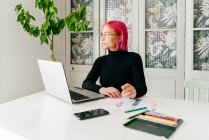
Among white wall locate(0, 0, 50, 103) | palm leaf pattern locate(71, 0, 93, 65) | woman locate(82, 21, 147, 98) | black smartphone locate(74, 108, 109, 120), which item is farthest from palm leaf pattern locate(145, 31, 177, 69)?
black smartphone locate(74, 108, 109, 120)

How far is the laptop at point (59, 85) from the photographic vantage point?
123 cm

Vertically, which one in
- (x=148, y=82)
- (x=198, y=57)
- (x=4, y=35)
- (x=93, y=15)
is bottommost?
(x=148, y=82)

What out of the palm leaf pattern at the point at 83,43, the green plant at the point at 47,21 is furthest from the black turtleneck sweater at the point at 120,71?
the palm leaf pattern at the point at 83,43

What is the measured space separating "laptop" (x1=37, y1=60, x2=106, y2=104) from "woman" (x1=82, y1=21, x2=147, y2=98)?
0.13m

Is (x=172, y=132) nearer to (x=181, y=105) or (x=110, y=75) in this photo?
(x=181, y=105)

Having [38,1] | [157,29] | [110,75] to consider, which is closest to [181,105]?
[110,75]

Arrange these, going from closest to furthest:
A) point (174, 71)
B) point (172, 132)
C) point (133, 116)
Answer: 1. point (172, 132)
2. point (133, 116)
3. point (174, 71)

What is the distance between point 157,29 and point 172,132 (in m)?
A: 2.20

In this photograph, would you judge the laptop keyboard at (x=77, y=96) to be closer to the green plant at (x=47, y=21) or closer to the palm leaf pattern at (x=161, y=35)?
the green plant at (x=47, y=21)

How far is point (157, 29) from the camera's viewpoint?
2.91 m

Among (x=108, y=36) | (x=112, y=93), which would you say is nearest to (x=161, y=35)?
(x=108, y=36)

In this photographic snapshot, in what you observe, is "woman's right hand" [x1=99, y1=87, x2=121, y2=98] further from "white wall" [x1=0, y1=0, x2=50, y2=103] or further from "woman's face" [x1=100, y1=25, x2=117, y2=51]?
"white wall" [x1=0, y1=0, x2=50, y2=103]

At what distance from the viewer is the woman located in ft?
5.26

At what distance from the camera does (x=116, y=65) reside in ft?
5.74
